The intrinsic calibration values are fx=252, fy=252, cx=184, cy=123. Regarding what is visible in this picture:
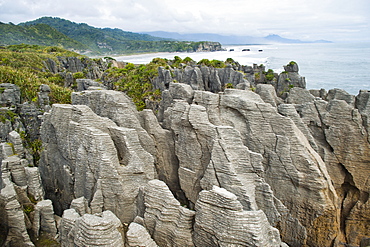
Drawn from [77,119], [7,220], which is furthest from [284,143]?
[7,220]

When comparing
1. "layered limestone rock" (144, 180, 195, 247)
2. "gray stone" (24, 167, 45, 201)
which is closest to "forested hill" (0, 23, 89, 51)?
"gray stone" (24, 167, 45, 201)

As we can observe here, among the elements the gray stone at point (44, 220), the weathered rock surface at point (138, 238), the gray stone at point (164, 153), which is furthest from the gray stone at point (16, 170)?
the weathered rock surface at point (138, 238)

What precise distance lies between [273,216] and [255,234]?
4.29m

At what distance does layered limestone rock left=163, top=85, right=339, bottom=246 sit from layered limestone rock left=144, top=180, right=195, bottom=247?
285 centimetres

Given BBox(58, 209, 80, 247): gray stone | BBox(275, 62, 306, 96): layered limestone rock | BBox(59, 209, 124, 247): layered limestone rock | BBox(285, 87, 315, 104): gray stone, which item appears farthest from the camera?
BBox(275, 62, 306, 96): layered limestone rock

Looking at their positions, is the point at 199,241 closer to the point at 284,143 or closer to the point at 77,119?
the point at 284,143

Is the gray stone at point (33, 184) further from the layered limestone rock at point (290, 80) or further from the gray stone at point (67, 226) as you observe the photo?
the layered limestone rock at point (290, 80)

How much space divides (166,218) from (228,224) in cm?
277

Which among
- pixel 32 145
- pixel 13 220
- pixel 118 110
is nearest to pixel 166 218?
pixel 118 110

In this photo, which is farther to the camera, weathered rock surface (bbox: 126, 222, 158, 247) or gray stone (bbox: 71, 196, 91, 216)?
gray stone (bbox: 71, 196, 91, 216)

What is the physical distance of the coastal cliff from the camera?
9898 millimetres

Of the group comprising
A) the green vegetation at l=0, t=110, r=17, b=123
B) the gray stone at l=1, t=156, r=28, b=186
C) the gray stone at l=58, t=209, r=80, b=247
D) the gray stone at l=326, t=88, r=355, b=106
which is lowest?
the gray stone at l=58, t=209, r=80, b=247

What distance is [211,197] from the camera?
955 cm

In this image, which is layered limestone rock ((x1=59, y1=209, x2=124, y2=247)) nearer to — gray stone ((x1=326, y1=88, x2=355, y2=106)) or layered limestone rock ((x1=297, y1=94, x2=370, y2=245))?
layered limestone rock ((x1=297, y1=94, x2=370, y2=245))
